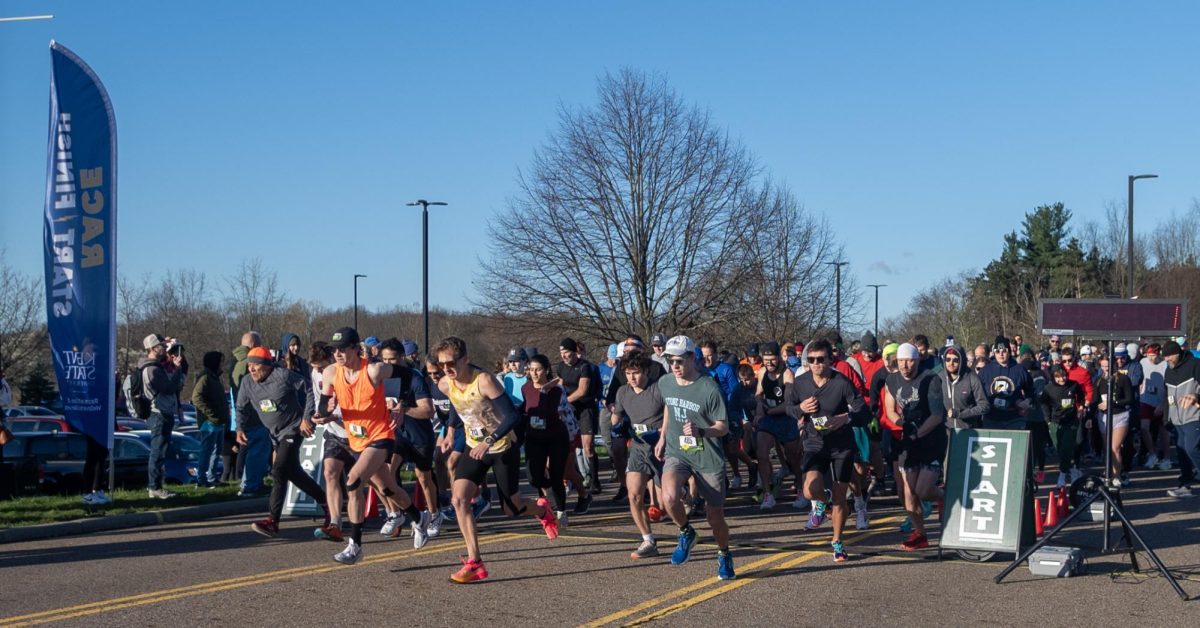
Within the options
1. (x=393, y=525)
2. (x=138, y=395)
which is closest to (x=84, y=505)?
(x=138, y=395)

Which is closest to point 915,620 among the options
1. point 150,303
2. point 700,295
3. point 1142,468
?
point 1142,468

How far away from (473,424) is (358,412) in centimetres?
98

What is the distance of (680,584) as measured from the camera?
8.80 m

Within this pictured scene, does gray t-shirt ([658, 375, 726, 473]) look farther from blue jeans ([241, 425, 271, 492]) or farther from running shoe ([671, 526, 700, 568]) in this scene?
blue jeans ([241, 425, 271, 492])

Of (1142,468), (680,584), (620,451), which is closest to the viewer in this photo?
(680,584)

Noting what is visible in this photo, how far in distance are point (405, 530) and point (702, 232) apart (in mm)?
17451

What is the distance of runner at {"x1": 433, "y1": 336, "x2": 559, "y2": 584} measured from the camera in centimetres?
891

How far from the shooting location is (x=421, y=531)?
10.6m

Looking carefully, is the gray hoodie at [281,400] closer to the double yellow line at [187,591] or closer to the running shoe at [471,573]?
the double yellow line at [187,591]

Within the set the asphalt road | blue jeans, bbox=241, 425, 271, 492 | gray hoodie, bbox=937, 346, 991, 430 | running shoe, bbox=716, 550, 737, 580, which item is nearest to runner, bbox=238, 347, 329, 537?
the asphalt road

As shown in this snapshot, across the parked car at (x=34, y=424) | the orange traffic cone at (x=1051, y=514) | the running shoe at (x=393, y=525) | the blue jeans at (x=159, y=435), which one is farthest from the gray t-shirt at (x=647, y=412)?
the parked car at (x=34, y=424)

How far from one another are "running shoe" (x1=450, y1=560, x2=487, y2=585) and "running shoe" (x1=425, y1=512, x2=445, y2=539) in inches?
75.4

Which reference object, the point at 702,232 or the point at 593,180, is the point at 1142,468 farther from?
the point at 593,180

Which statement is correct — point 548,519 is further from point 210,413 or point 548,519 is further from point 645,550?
point 210,413
